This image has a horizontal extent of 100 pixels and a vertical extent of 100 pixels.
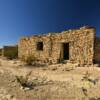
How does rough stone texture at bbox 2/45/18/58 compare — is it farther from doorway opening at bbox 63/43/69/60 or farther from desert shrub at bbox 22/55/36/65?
doorway opening at bbox 63/43/69/60

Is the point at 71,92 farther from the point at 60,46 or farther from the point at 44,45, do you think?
the point at 44,45

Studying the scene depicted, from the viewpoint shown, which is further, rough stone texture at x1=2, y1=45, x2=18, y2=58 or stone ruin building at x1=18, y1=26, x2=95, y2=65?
rough stone texture at x1=2, y1=45, x2=18, y2=58

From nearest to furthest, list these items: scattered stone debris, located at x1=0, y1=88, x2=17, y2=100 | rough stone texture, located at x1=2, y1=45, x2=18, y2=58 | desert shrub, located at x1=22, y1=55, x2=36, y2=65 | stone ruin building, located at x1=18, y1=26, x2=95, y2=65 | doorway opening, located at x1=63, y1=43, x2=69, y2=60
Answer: scattered stone debris, located at x1=0, y1=88, x2=17, y2=100
stone ruin building, located at x1=18, y1=26, x2=95, y2=65
desert shrub, located at x1=22, y1=55, x2=36, y2=65
doorway opening, located at x1=63, y1=43, x2=69, y2=60
rough stone texture, located at x1=2, y1=45, x2=18, y2=58

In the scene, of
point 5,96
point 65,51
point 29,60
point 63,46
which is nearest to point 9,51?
point 29,60

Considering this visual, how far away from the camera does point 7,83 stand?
323 inches

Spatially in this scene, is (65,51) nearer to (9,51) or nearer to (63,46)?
(63,46)

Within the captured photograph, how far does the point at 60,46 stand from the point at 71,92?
10216 mm

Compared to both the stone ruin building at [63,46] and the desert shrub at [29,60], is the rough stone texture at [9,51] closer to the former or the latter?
the stone ruin building at [63,46]

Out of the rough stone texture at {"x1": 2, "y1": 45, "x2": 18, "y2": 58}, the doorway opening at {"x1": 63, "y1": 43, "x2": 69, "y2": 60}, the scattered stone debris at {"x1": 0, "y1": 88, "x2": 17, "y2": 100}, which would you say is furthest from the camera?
the rough stone texture at {"x1": 2, "y1": 45, "x2": 18, "y2": 58}

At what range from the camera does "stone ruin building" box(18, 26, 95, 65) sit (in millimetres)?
15195

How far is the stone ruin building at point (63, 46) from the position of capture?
1520cm

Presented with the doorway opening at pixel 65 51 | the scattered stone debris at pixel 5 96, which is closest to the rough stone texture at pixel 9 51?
the doorway opening at pixel 65 51

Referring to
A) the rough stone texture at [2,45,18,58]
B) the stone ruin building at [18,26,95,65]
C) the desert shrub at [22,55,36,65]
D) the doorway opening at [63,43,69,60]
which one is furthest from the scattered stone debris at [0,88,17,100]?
the rough stone texture at [2,45,18,58]

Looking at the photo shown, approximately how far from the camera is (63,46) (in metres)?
17.3
